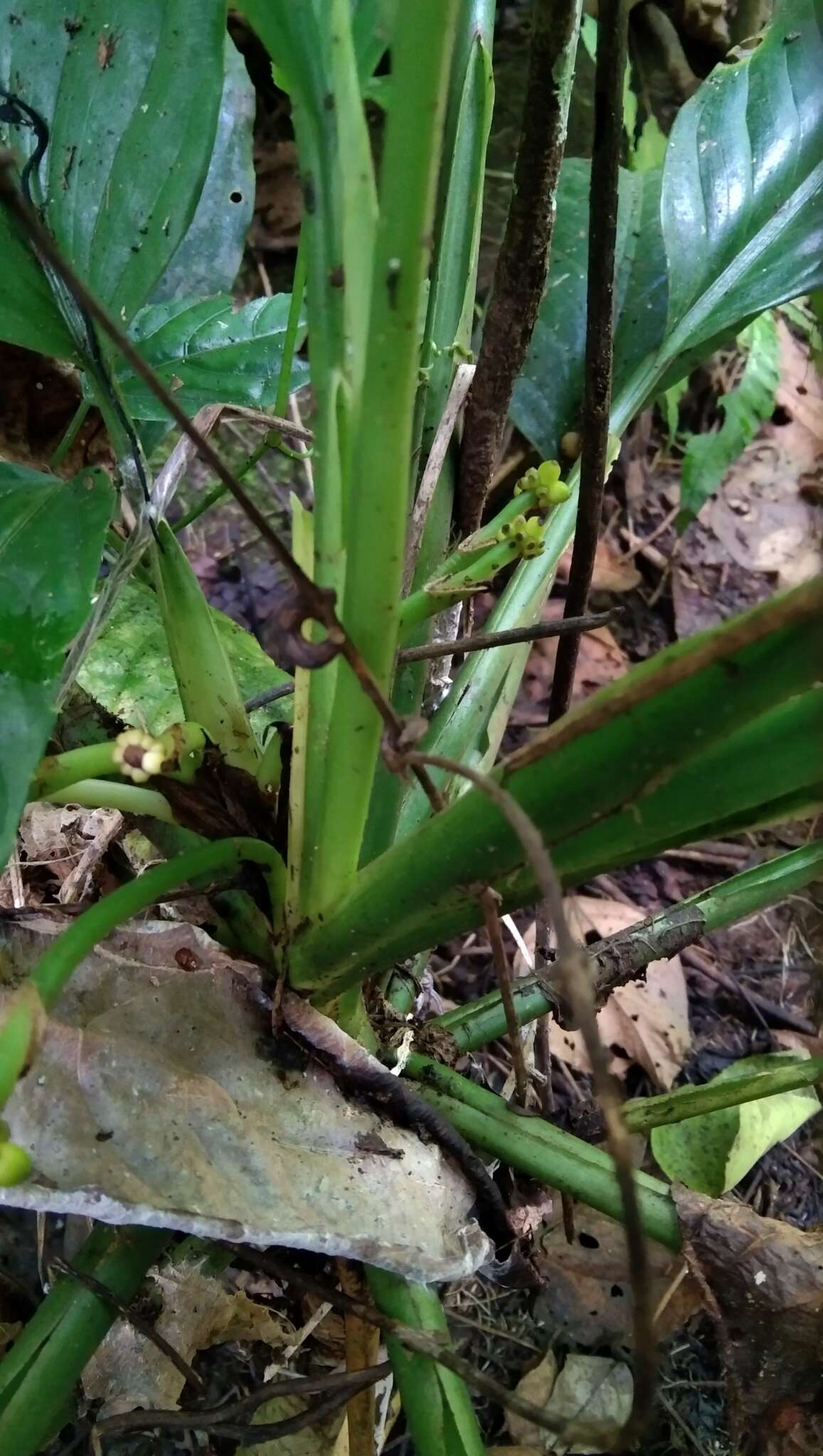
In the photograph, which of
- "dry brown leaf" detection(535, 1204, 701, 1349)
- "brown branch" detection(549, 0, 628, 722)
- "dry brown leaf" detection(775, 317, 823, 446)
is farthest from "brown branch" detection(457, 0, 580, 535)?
"dry brown leaf" detection(775, 317, 823, 446)

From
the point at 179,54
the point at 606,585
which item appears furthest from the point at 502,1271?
the point at 606,585

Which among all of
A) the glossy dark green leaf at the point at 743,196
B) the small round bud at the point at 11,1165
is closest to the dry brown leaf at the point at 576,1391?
the small round bud at the point at 11,1165

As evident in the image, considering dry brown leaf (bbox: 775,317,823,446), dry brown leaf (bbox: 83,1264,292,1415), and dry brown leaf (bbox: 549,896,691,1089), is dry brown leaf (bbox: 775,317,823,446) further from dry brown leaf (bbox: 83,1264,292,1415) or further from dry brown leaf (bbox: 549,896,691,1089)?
dry brown leaf (bbox: 83,1264,292,1415)

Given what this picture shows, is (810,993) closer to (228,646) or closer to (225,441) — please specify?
(228,646)

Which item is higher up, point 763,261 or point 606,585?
point 763,261

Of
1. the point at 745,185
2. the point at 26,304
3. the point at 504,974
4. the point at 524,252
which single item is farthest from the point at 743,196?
the point at 504,974

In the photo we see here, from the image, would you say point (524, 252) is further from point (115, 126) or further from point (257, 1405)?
point (257, 1405)

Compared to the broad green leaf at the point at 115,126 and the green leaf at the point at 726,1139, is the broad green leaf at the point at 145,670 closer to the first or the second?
the broad green leaf at the point at 115,126
